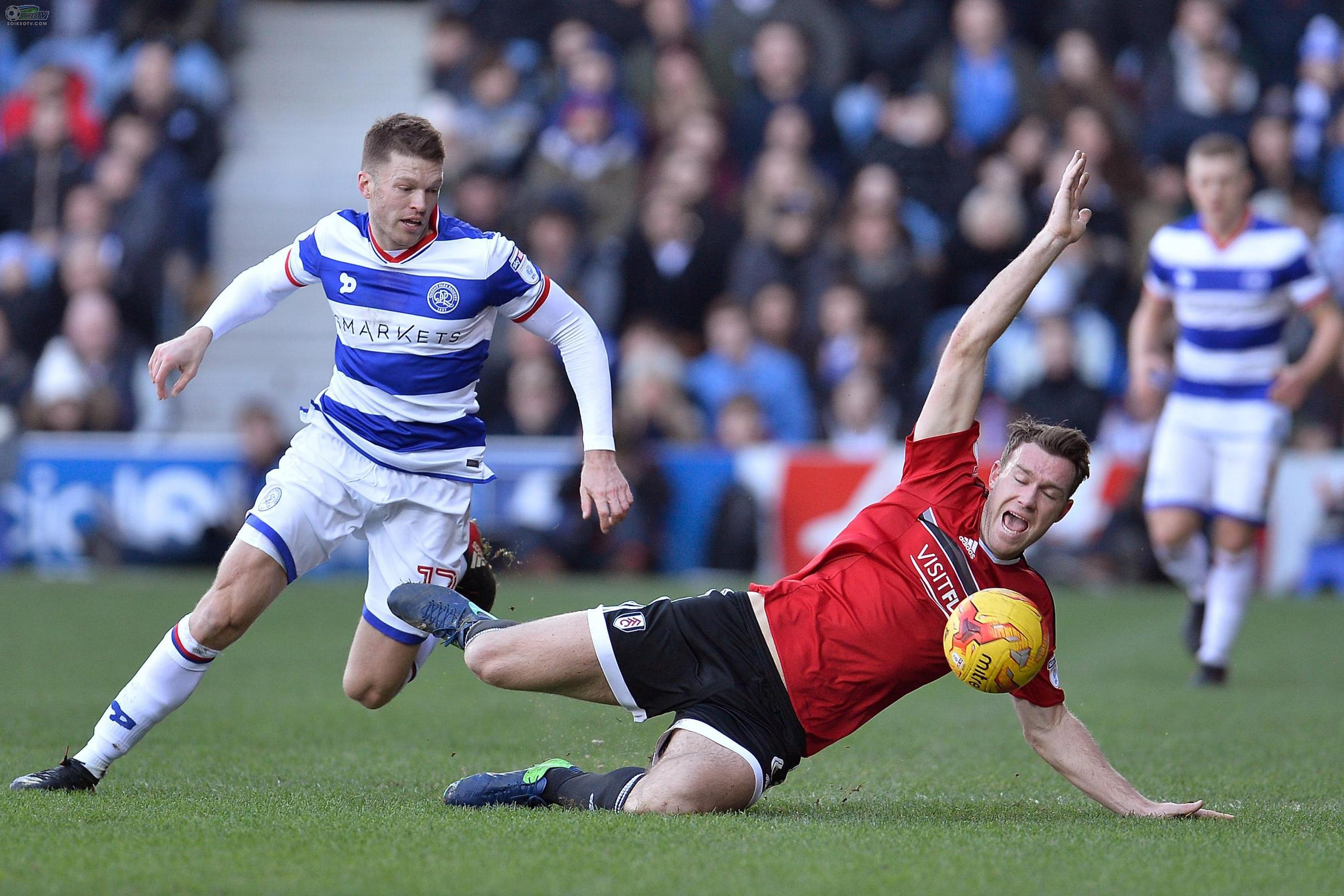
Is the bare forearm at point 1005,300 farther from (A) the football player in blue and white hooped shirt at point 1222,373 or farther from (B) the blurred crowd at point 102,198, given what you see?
(B) the blurred crowd at point 102,198

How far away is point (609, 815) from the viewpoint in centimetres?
525

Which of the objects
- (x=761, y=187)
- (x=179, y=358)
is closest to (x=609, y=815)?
(x=179, y=358)

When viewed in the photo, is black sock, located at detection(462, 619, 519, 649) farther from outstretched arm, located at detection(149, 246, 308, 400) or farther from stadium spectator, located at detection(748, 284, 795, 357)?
stadium spectator, located at detection(748, 284, 795, 357)

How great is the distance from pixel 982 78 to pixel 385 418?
1172 cm

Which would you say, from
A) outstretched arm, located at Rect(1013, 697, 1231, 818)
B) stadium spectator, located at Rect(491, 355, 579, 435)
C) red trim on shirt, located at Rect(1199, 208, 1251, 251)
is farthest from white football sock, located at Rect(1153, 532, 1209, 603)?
stadium spectator, located at Rect(491, 355, 579, 435)

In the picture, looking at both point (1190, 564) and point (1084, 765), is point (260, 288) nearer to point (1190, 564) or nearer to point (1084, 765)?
point (1084, 765)

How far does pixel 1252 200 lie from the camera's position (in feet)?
50.7

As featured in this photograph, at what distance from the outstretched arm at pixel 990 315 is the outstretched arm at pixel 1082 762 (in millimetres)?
972

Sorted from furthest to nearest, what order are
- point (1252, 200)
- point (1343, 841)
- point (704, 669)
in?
point (1252, 200) < point (704, 669) < point (1343, 841)

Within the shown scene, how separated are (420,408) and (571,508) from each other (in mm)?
8175

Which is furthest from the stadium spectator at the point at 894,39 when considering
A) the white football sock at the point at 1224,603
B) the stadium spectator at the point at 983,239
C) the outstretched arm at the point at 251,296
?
the outstretched arm at the point at 251,296

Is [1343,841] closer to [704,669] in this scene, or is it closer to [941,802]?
[941,802]

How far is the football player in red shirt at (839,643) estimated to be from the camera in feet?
17.7

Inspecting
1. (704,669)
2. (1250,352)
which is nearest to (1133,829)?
(704,669)
